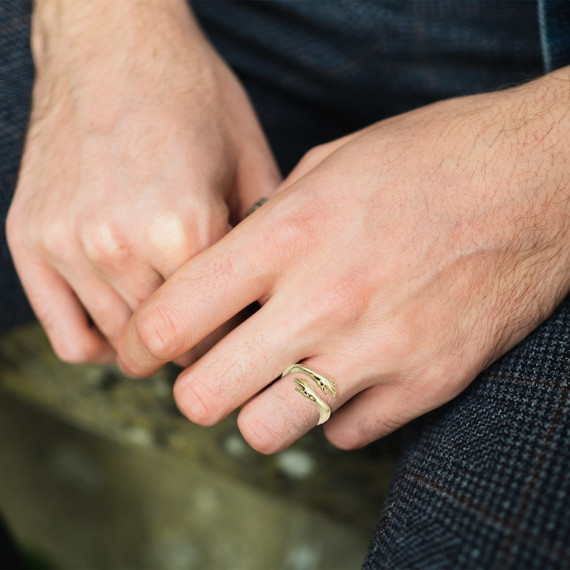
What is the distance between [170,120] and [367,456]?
2.45ft

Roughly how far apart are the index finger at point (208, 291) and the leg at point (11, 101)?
0.32 metres

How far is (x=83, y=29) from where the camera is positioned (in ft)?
2.53

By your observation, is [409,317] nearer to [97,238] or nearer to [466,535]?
[466,535]

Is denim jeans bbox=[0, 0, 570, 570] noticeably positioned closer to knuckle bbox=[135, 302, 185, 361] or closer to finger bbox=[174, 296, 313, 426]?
finger bbox=[174, 296, 313, 426]

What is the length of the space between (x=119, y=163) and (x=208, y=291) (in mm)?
221

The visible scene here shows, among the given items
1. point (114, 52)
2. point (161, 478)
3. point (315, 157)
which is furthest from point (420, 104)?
point (161, 478)

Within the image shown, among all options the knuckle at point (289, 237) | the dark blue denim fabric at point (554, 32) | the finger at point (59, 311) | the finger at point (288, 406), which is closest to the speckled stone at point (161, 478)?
the finger at point (59, 311)

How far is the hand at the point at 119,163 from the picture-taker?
0.61m

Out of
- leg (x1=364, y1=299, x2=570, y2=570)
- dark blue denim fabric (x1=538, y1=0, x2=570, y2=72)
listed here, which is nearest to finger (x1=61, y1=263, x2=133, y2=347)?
leg (x1=364, y1=299, x2=570, y2=570)

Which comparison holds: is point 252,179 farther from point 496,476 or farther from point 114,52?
point 496,476

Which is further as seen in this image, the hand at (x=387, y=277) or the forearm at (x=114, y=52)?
the forearm at (x=114, y=52)

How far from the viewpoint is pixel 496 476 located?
43 cm

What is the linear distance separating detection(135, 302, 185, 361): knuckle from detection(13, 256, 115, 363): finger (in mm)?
181

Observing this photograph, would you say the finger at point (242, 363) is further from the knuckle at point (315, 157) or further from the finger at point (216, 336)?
the knuckle at point (315, 157)
